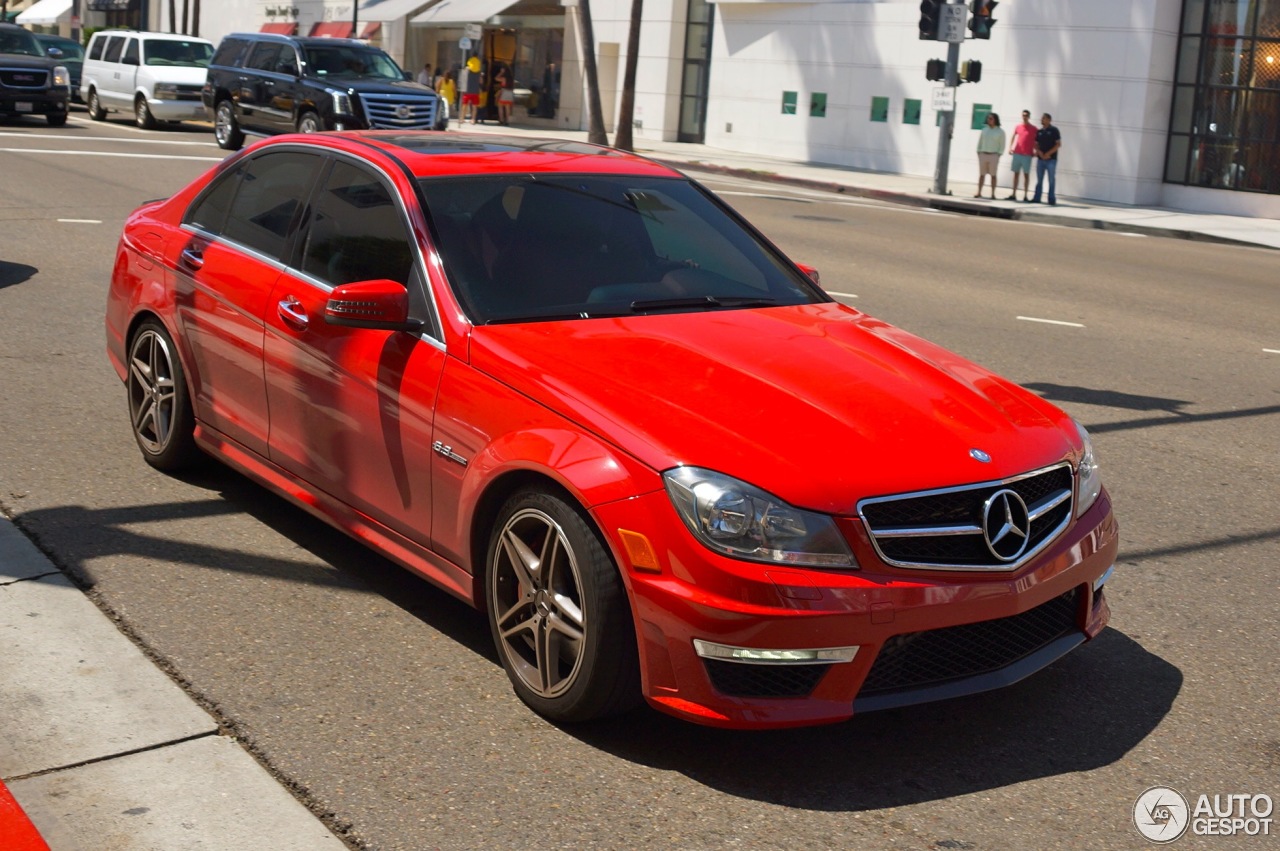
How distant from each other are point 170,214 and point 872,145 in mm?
31020

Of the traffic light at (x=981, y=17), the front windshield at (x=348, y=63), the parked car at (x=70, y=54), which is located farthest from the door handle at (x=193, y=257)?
the parked car at (x=70, y=54)

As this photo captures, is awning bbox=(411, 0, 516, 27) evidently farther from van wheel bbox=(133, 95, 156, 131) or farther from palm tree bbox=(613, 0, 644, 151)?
van wheel bbox=(133, 95, 156, 131)

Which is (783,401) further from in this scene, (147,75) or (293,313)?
(147,75)

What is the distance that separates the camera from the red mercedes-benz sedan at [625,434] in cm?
382

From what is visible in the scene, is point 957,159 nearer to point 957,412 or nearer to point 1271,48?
point 1271,48

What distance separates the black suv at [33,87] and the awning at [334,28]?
2329cm

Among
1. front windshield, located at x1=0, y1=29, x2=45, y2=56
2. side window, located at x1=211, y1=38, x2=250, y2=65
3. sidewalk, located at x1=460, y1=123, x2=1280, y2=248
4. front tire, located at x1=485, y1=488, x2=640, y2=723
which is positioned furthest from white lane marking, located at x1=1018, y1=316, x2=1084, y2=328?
front windshield, located at x1=0, y1=29, x2=45, y2=56

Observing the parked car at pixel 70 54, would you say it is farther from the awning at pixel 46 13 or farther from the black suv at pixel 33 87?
the awning at pixel 46 13

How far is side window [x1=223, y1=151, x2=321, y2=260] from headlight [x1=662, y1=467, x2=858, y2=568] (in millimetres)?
2525

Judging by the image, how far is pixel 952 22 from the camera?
1062 inches

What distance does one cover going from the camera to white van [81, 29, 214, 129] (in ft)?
103

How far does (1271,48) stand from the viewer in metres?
28.3

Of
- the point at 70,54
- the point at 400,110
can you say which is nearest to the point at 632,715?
the point at 400,110

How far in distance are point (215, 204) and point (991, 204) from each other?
22602 mm
